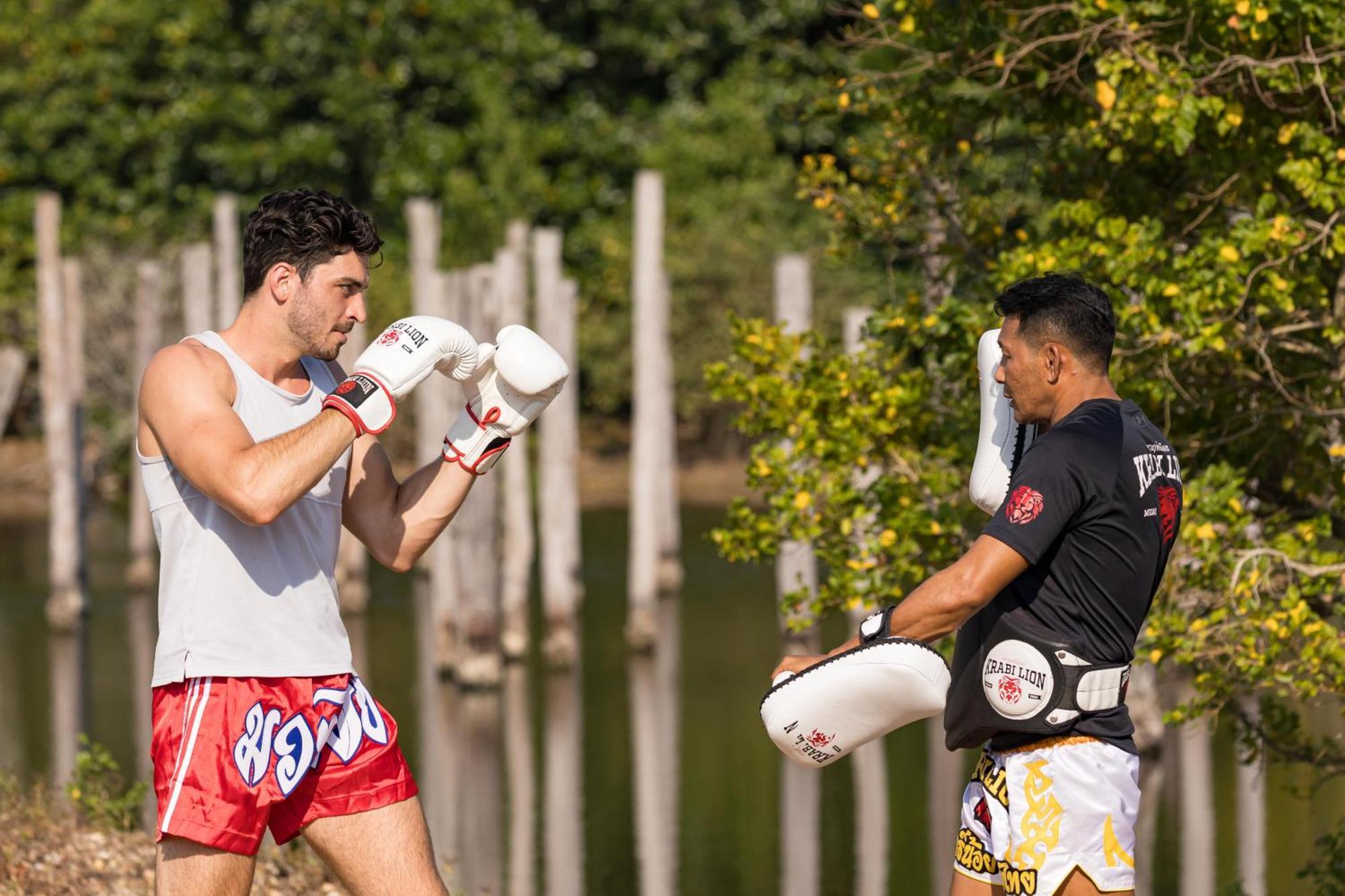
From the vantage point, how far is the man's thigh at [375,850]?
14.0 feet

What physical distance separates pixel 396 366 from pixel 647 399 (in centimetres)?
1113

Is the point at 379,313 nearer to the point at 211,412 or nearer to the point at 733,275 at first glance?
the point at 733,275

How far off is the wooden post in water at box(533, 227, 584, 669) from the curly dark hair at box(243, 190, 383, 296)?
1011 centimetres

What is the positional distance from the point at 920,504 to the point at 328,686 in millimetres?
3043

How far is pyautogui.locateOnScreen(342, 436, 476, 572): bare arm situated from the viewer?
4598mm

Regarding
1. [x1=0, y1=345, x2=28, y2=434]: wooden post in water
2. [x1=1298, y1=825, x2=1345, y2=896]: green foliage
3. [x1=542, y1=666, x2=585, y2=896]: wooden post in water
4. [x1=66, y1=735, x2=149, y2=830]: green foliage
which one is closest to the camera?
[x1=1298, y1=825, x2=1345, y2=896]: green foliage

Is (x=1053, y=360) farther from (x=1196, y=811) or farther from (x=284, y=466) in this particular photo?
(x=1196, y=811)

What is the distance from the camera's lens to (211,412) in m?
4.05

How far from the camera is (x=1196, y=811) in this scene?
10.6 meters

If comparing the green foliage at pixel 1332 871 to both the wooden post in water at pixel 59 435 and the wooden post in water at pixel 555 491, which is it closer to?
the wooden post in water at pixel 555 491

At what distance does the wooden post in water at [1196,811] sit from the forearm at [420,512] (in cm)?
347

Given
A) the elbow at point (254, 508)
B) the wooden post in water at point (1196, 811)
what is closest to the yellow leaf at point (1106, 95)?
the wooden post in water at point (1196, 811)

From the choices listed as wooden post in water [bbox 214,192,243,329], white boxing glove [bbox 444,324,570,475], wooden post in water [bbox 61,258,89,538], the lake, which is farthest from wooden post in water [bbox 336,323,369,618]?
white boxing glove [bbox 444,324,570,475]

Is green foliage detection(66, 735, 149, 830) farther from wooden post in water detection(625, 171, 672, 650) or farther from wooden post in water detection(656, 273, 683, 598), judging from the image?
wooden post in water detection(656, 273, 683, 598)
